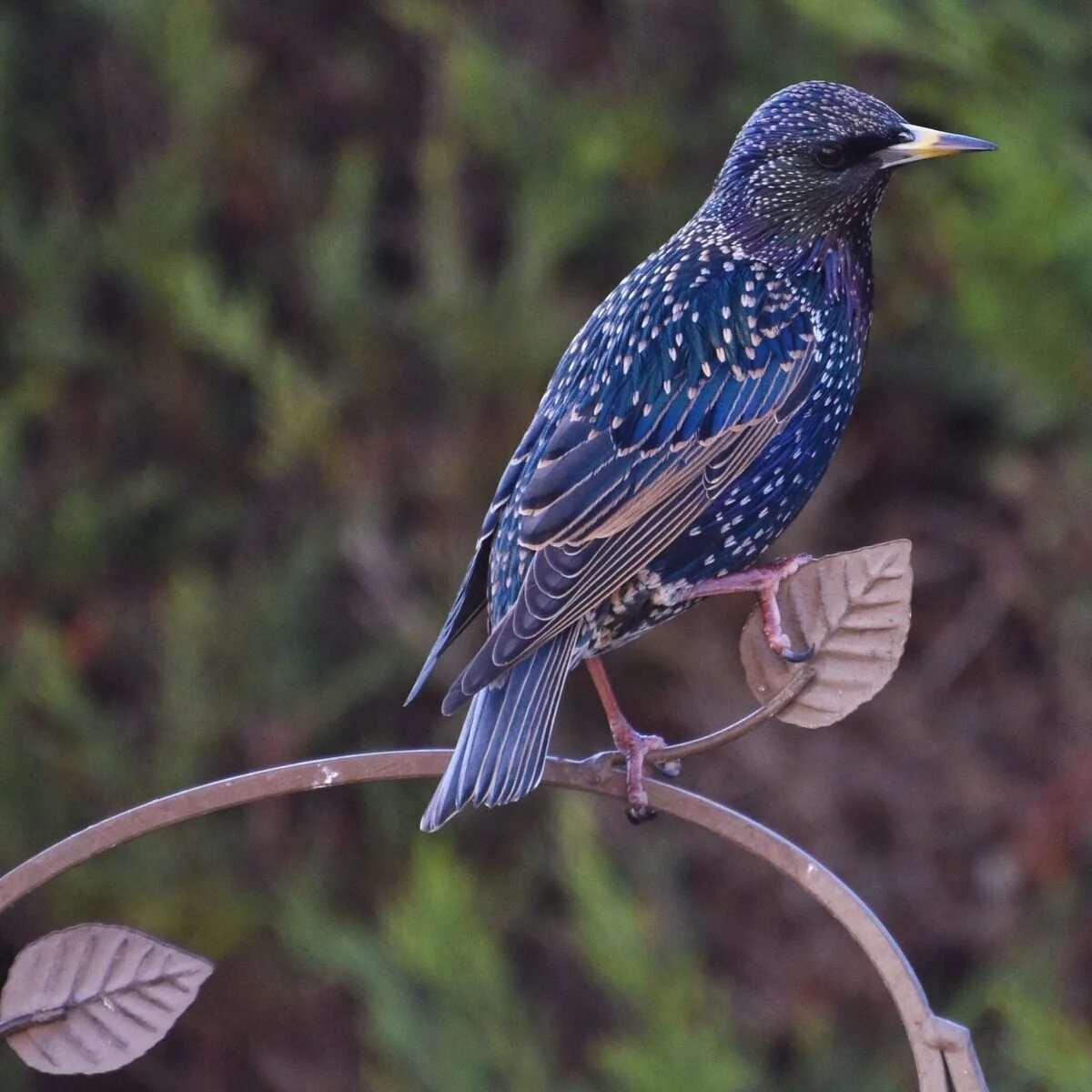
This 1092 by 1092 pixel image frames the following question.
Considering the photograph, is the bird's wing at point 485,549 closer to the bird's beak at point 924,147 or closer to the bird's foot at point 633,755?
the bird's foot at point 633,755

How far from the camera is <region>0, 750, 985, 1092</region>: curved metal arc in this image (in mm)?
1505

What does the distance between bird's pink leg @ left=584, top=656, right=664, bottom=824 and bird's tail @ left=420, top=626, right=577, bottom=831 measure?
6 centimetres

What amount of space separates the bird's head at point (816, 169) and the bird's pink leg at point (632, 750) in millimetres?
634

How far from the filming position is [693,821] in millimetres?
1676

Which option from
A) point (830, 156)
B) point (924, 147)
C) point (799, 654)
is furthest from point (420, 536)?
point (799, 654)

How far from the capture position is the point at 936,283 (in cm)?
432

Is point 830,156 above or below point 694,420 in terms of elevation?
above

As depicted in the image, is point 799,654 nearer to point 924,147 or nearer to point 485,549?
point 485,549

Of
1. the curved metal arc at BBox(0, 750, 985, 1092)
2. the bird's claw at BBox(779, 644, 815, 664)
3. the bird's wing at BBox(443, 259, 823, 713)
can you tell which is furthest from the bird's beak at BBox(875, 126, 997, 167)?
the curved metal arc at BBox(0, 750, 985, 1092)

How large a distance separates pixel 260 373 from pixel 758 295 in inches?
75.6

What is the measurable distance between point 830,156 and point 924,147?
170 millimetres

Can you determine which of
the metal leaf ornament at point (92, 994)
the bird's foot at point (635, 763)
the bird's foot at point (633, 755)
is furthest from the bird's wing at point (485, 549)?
the metal leaf ornament at point (92, 994)

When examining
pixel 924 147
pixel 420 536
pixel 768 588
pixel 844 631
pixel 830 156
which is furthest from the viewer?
pixel 420 536

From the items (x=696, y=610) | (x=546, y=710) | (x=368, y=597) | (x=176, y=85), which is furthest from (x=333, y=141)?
(x=546, y=710)
